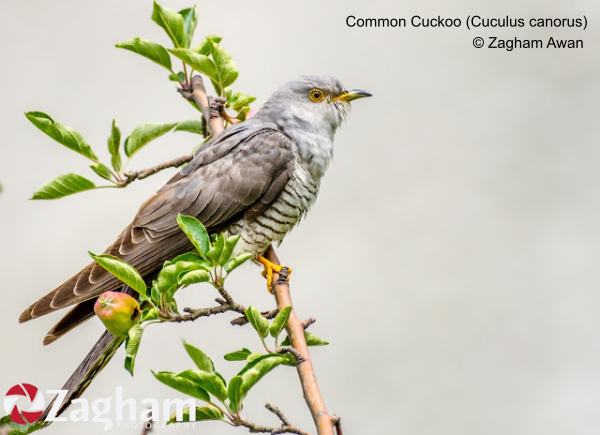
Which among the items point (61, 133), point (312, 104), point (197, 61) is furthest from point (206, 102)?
point (61, 133)

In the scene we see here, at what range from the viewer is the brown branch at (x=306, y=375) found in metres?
1.17

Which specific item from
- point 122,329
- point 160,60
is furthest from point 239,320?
point 160,60

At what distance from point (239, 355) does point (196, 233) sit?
269 mm

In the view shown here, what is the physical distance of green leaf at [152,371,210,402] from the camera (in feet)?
4.03

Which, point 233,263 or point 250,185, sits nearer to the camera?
point 233,263

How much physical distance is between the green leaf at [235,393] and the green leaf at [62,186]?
763 millimetres

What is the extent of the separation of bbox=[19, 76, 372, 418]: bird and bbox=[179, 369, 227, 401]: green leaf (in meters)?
0.57

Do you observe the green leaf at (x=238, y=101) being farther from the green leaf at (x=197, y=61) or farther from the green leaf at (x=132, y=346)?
the green leaf at (x=132, y=346)

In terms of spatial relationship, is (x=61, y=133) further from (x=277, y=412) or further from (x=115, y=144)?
(x=277, y=412)

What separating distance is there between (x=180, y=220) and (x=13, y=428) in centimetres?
54

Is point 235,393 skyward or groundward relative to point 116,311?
groundward

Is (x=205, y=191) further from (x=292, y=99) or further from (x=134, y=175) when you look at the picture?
(x=292, y=99)

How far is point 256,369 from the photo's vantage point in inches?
49.8

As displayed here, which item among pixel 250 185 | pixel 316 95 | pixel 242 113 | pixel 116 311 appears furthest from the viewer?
pixel 316 95
